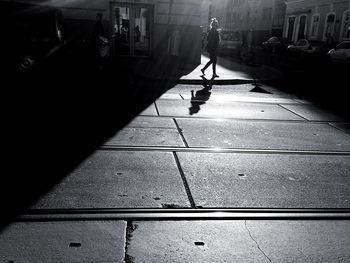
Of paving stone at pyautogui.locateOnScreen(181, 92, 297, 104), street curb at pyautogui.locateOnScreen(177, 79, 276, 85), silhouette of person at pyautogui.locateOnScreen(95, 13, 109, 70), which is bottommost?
paving stone at pyautogui.locateOnScreen(181, 92, 297, 104)

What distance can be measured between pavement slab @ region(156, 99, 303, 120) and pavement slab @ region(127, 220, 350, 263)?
→ 13.2ft

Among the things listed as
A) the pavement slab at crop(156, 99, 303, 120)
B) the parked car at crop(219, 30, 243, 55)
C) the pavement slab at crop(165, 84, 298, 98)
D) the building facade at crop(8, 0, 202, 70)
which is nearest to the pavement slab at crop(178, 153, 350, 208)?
the pavement slab at crop(156, 99, 303, 120)

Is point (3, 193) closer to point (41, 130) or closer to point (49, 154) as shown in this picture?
point (49, 154)

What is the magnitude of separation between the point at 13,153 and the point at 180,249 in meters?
2.89

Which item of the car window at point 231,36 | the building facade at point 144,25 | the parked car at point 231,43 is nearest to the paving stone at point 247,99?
the building facade at point 144,25

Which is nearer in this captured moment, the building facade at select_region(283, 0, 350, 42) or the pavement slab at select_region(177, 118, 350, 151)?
the pavement slab at select_region(177, 118, 350, 151)

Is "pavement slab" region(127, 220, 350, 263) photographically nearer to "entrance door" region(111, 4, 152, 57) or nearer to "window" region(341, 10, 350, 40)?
"entrance door" region(111, 4, 152, 57)

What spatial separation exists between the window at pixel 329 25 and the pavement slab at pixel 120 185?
2897 centimetres

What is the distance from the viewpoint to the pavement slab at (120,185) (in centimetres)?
329

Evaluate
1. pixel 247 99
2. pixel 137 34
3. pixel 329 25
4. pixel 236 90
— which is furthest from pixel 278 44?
pixel 247 99

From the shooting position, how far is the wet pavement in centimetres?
263

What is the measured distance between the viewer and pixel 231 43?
968 inches

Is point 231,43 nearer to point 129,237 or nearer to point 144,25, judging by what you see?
point 144,25

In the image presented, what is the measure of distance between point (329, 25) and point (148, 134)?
28860 millimetres
